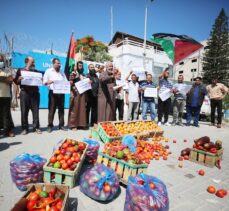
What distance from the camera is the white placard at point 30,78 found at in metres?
5.64

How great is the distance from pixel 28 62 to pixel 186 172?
17.7 feet

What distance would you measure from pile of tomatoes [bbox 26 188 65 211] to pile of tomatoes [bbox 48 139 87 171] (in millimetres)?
669

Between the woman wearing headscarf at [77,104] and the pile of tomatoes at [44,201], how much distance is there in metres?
4.67

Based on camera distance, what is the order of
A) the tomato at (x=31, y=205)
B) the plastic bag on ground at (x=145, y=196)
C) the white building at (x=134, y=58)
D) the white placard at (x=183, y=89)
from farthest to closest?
1. the white building at (x=134, y=58)
2. the white placard at (x=183, y=89)
3. the plastic bag on ground at (x=145, y=196)
4. the tomato at (x=31, y=205)

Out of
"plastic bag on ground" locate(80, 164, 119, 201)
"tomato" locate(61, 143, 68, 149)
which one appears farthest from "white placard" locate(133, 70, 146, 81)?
"plastic bag on ground" locate(80, 164, 119, 201)

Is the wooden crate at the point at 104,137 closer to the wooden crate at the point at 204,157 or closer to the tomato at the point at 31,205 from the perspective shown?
the wooden crate at the point at 204,157

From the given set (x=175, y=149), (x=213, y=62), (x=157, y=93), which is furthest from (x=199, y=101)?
(x=213, y=62)

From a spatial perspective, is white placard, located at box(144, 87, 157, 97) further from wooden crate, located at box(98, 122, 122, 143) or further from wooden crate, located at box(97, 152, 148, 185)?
wooden crate, located at box(97, 152, 148, 185)

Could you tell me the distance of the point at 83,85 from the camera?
6688 mm

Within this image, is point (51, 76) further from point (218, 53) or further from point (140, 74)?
point (218, 53)

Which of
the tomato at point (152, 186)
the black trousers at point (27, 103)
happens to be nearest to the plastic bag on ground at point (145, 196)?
the tomato at point (152, 186)

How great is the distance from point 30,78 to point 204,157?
→ 5.30 meters

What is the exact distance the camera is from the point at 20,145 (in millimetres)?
5082

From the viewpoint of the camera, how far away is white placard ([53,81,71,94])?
618 centimetres
